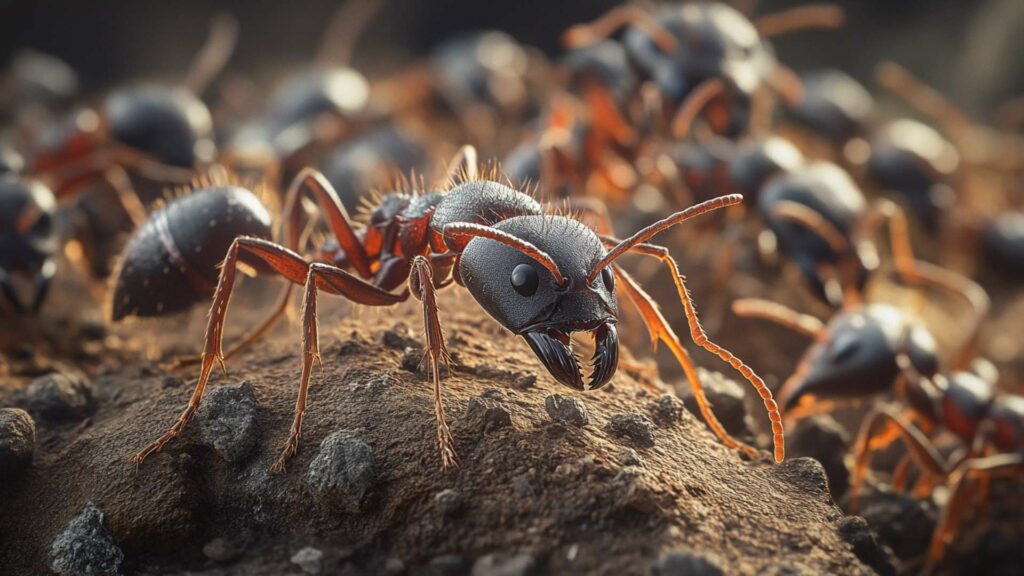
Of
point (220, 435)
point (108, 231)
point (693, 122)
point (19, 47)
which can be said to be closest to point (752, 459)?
point (220, 435)

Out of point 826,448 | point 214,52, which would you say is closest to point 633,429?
point 826,448

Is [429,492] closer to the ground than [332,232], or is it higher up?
closer to the ground

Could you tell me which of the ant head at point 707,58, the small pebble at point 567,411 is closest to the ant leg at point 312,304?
the small pebble at point 567,411

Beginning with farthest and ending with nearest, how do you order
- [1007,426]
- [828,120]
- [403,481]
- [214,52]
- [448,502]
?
[828,120], [214,52], [1007,426], [403,481], [448,502]

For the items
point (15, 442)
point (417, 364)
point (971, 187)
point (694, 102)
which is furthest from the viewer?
point (971, 187)

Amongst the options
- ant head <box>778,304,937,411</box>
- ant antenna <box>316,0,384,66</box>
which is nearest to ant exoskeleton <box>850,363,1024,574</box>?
ant head <box>778,304,937,411</box>

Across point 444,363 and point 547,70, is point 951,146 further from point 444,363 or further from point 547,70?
point 444,363

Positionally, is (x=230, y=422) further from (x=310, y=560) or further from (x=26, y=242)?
(x=26, y=242)
